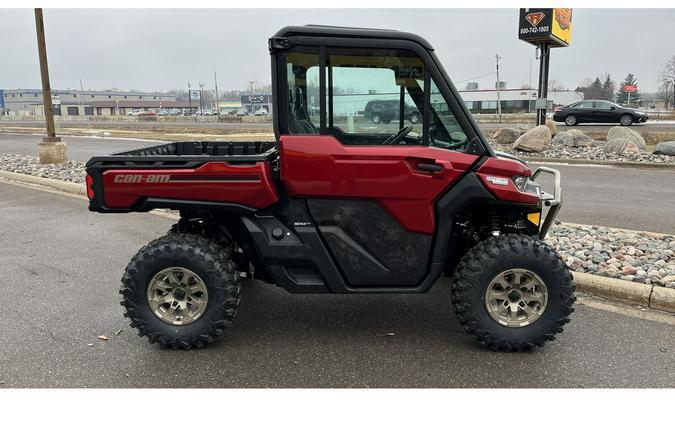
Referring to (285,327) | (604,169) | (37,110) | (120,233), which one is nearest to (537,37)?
(604,169)

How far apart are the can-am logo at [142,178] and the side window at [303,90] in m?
0.90

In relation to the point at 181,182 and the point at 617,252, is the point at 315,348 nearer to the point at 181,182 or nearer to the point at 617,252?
the point at 181,182

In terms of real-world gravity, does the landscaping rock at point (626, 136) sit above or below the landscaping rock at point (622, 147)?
above

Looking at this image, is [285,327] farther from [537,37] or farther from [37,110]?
[37,110]

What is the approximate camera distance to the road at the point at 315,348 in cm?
306

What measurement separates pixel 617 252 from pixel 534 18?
15842 millimetres

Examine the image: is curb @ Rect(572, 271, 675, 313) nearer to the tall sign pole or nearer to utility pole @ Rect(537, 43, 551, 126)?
Result: the tall sign pole

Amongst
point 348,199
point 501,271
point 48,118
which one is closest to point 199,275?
point 348,199

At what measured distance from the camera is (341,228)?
338cm

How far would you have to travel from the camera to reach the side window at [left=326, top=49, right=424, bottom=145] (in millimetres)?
3250

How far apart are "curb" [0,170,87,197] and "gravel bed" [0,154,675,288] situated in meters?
8.25

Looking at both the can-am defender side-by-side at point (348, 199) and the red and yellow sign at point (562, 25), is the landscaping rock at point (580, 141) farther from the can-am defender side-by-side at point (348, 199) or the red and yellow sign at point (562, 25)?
the can-am defender side-by-side at point (348, 199)

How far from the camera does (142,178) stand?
335cm

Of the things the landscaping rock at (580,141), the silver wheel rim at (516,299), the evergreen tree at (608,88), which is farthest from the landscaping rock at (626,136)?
the evergreen tree at (608,88)
